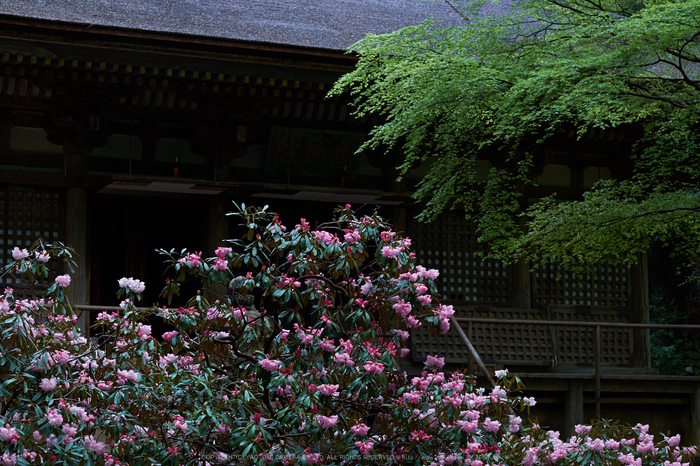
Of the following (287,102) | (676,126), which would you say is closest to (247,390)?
(676,126)

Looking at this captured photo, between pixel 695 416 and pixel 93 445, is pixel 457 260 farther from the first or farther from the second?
pixel 93 445

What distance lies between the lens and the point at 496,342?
12.1 m

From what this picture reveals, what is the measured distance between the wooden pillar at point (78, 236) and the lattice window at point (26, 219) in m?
0.21

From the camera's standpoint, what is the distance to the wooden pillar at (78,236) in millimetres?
10289

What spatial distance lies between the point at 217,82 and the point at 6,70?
232 cm

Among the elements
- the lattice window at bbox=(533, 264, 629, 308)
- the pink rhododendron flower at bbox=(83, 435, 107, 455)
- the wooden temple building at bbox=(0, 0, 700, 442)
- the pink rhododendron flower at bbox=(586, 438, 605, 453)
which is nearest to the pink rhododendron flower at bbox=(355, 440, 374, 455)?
the pink rhododendron flower at bbox=(83, 435, 107, 455)

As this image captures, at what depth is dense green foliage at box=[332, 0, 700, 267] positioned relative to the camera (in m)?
7.66

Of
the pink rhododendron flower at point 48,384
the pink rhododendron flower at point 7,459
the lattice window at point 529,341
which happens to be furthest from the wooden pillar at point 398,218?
the pink rhododendron flower at point 7,459

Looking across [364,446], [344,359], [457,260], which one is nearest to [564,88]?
[344,359]

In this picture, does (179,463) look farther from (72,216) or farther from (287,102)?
(287,102)

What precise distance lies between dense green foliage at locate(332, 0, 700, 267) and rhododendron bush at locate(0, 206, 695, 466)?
355 centimetres

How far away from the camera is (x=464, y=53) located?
8844mm

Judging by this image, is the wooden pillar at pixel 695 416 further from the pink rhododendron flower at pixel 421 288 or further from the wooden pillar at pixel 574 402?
the pink rhododendron flower at pixel 421 288

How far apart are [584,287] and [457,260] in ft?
7.13
